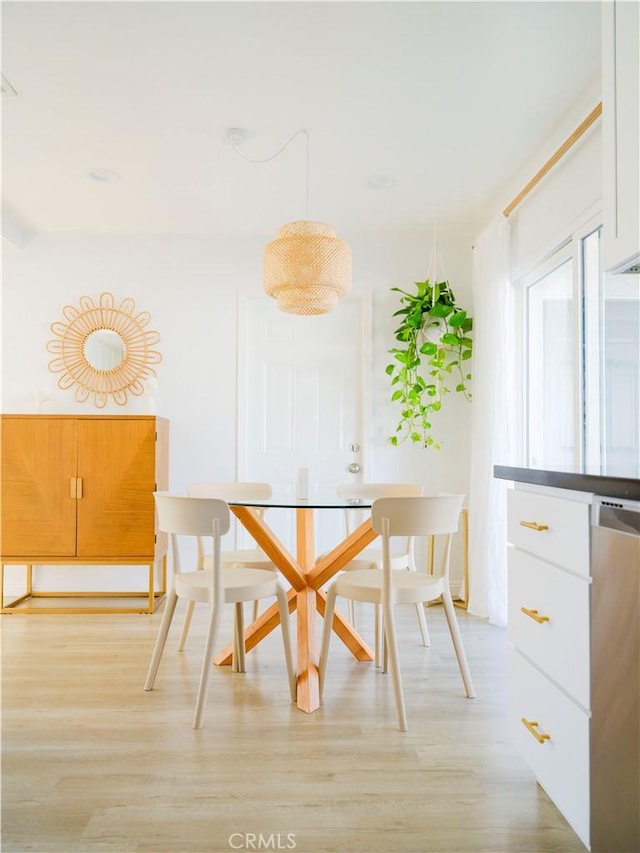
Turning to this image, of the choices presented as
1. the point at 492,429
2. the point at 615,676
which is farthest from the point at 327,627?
the point at 492,429

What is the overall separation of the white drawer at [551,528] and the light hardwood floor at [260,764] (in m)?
0.74

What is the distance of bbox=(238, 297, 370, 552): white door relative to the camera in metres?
4.64

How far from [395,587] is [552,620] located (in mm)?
891

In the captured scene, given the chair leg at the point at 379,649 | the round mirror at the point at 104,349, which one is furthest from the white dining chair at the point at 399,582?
the round mirror at the point at 104,349

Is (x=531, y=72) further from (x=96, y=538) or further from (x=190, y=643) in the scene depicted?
(x=96, y=538)

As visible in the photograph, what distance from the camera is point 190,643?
3311 mm

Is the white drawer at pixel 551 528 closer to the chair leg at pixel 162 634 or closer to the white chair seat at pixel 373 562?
the white chair seat at pixel 373 562

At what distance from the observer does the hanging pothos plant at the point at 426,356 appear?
426 cm

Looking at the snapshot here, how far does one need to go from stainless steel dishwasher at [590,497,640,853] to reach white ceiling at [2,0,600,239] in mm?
1934

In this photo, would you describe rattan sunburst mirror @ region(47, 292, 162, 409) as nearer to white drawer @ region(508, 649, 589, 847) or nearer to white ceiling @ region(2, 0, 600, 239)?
white ceiling @ region(2, 0, 600, 239)

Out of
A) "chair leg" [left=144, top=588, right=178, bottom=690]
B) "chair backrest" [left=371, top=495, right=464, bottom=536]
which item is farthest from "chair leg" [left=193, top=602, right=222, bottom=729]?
"chair backrest" [left=371, top=495, right=464, bottom=536]

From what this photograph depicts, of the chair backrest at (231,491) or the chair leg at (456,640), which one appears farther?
the chair backrest at (231,491)

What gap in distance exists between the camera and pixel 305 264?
9.72 feet

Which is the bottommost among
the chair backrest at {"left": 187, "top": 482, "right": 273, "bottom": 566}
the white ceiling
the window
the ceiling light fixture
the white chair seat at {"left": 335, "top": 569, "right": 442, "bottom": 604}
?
the white chair seat at {"left": 335, "top": 569, "right": 442, "bottom": 604}
